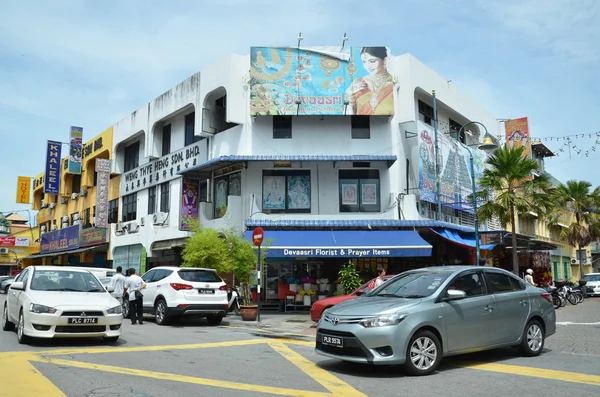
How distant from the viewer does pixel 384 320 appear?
23.8 ft

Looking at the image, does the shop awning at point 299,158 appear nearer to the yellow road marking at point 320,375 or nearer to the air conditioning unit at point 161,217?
the air conditioning unit at point 161,217

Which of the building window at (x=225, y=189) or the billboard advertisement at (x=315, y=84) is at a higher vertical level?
the billboard advertisement at (x=315, y=84)

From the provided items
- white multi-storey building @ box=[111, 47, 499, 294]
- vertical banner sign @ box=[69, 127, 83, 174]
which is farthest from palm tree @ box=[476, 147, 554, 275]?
vertical banner sign @ box=[69, 127, 83, 174]

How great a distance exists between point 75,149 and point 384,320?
109ft

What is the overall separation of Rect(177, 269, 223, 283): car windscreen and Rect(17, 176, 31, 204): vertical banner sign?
37.3 m

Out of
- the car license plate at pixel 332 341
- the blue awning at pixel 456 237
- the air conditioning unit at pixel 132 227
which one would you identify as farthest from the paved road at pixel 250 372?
the air conditioning unit at pixel 132 227

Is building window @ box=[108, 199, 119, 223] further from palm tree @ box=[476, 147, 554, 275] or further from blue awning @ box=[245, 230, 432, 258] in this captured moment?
palm tree @ box=[476, 147, 554, 275]

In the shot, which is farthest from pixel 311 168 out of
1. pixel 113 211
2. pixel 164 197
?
pixel 113 211

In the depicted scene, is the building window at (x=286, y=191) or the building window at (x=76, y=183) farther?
the building window at (x=76, y=183)

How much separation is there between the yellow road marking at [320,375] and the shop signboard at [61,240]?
29.5m

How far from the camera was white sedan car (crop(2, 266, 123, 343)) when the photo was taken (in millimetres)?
9250

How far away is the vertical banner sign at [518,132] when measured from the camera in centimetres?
3181

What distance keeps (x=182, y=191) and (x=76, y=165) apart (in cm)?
1568

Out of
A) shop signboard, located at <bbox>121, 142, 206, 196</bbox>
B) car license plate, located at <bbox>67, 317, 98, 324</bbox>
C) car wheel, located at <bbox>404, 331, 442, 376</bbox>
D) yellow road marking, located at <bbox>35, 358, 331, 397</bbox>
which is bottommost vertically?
yellow road marking, located at <bbox>35, 358, 331, 397</bbox>
